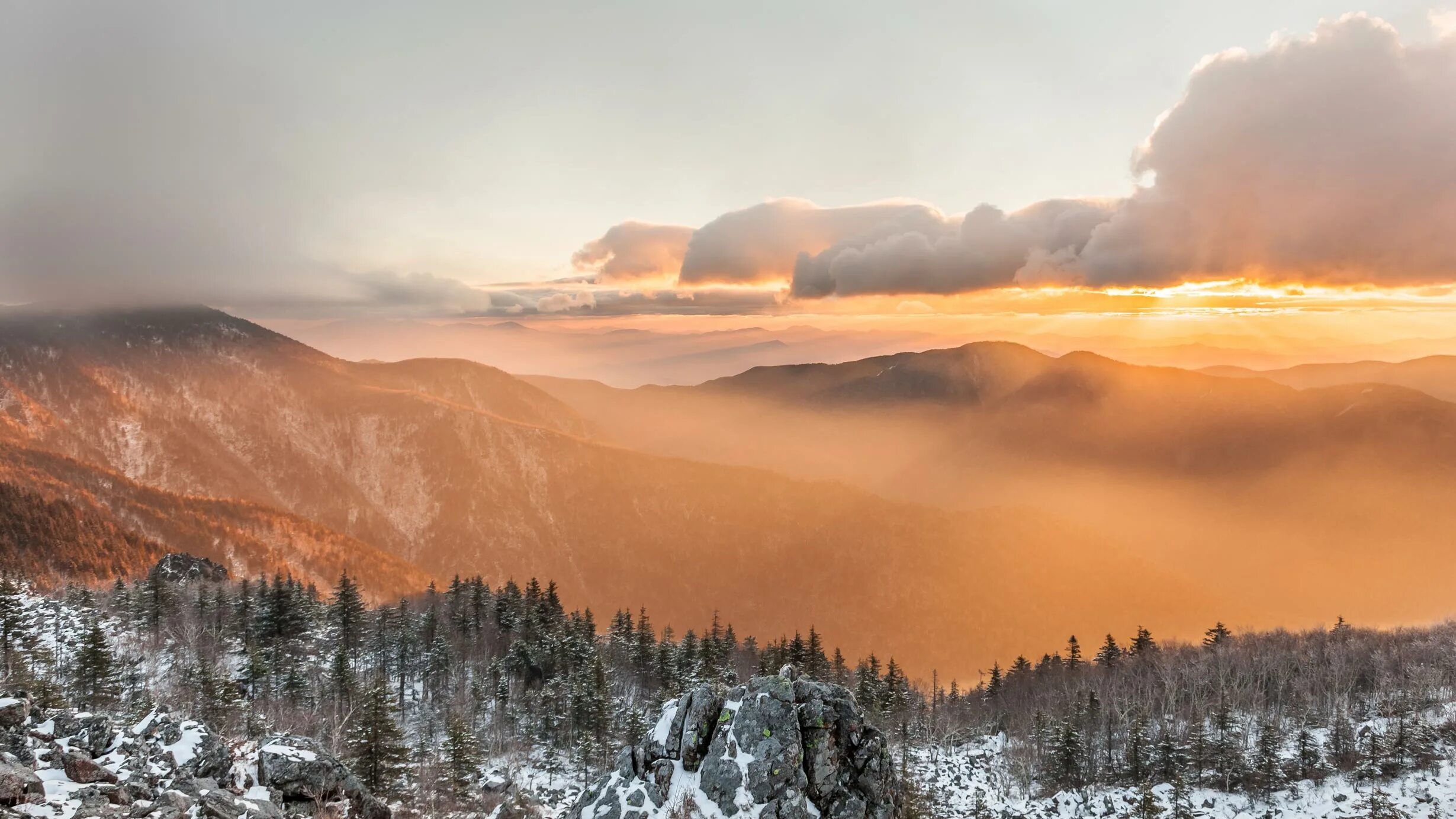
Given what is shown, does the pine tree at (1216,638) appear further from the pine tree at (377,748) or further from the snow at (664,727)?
the pine tree at (377,748)

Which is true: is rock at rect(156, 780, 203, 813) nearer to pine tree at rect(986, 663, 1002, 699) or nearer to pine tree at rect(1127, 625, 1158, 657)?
pine tree at rect(986, 663, 1002, 699)

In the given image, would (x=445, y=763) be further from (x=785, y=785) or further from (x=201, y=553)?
(x=201, y=553)

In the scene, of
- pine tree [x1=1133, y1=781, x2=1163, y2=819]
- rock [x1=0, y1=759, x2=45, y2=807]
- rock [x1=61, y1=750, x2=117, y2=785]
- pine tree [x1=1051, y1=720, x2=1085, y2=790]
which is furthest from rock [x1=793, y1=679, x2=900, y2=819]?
pine tree [x1=1051, y1=720, x2=1085, y2=790]

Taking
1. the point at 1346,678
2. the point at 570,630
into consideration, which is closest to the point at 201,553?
the point at 570,630

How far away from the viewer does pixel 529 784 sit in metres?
70.1

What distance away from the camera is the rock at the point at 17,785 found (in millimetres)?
18703

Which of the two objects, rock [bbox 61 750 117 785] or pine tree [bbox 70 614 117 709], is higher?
rock [bbox 61 750 117 785]

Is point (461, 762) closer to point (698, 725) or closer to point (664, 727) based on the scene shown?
point (664, 727)

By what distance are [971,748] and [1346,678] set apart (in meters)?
52.3

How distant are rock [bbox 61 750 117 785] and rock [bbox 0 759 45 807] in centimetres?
235

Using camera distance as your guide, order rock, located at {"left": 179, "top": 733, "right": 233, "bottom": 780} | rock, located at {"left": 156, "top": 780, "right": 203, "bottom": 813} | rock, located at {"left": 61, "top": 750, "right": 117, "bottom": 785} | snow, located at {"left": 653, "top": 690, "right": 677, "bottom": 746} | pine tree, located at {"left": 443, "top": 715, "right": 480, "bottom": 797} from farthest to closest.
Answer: pine tree, located at {"left": 443, "top": 715, "right": 480, "bottom": 797}
snow, located at {"left": 653, "top": 690, "right": 677, "bottom": 746}
rock, located at {"left": 179, "top": 733, "right": 233, "bottom": 780}
rock, located at {"left": 61, "top": 750, "right": 117, "bottom": 785}
rock, located at {"left": 156, "top": 780, "right": 203, "bottom": 813}

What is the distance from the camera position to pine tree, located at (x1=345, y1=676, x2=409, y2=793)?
1871 inches

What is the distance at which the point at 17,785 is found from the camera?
→ 19.1 m

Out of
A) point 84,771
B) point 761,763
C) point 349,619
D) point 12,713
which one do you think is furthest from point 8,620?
point 761,763
